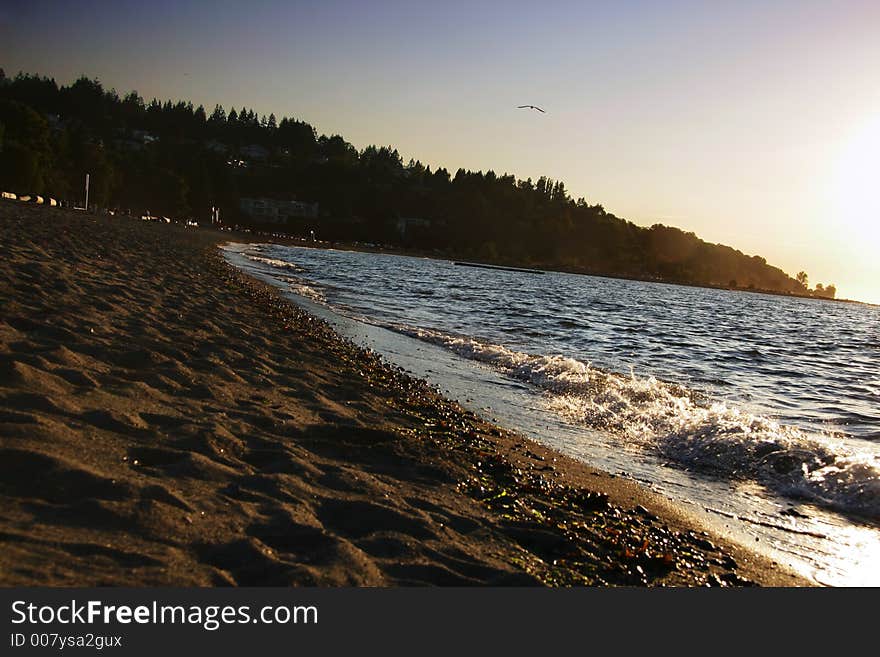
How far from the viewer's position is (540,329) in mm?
23891

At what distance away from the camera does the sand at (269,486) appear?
A: 145 inches

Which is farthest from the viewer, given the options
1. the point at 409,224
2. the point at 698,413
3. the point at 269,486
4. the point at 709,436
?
the point at 409,224

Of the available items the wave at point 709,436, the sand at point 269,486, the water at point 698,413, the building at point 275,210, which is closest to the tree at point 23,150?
the water at point 698,413

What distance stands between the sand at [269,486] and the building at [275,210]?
16591 cm

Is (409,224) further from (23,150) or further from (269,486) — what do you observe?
(269,486)

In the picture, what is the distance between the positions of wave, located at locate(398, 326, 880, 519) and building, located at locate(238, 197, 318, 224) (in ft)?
534

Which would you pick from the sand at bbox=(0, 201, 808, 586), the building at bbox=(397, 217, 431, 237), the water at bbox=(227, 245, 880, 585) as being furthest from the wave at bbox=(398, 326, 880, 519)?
the building at bbox=(397, 217, 431, 237)

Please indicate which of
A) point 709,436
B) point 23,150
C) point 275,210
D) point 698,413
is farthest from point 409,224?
point 709,436

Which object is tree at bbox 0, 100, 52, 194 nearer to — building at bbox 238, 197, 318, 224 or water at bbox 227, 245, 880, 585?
water at bbox 227, 245, 880, 585

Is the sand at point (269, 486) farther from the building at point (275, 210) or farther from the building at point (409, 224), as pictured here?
the building at point (409, 224)

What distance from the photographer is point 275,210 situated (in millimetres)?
174125

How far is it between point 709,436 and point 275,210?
578ft

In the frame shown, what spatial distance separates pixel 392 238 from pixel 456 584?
177075 mm

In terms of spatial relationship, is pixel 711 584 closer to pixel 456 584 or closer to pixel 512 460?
pixel 456 584
